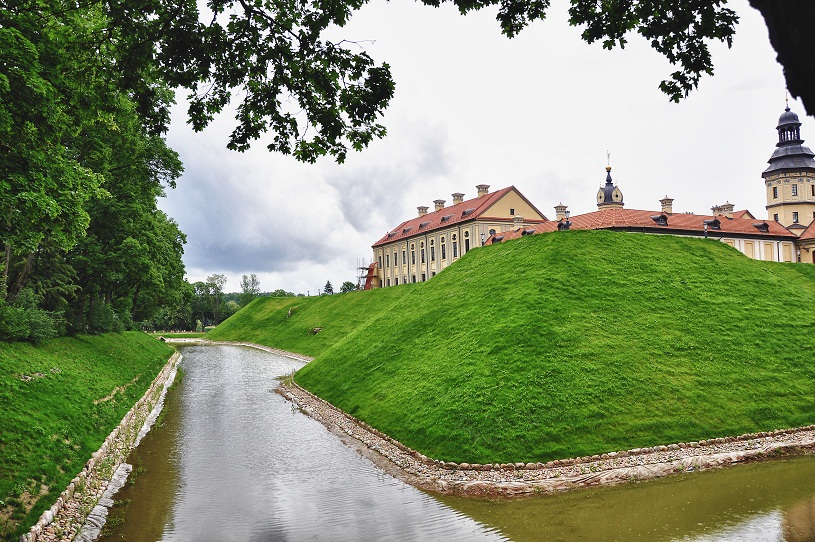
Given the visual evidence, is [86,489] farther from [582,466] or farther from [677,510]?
[677,510]

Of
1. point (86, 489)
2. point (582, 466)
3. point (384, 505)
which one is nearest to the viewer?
point (384, 505)

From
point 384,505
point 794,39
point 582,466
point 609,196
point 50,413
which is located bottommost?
point 384,505

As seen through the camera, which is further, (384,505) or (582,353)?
(582,353)

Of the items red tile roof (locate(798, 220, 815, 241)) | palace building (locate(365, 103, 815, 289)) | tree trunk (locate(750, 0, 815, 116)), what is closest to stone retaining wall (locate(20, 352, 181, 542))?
tree trunk (locate(750, 0, 815, 116))

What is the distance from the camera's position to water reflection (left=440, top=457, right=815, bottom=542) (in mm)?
15570

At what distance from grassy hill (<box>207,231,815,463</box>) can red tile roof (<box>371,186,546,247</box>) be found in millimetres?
45202

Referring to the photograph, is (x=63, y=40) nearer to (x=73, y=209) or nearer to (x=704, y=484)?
(x=73, y=209)

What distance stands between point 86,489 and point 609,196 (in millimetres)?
104466

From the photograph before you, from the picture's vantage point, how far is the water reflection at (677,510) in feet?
51.1

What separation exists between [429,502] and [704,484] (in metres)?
9.59

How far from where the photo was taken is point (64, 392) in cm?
2597

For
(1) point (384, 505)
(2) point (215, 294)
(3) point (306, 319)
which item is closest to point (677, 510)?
(1) point (384, 505)

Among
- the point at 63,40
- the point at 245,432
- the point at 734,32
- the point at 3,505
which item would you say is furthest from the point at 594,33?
the point at 245,432

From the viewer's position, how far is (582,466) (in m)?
21.0
